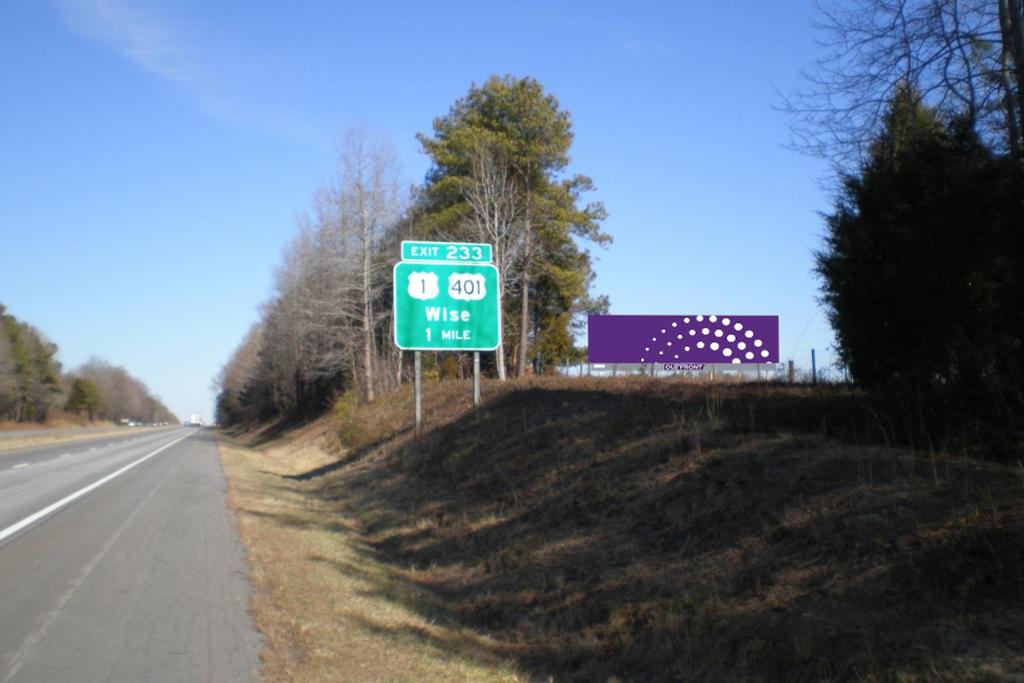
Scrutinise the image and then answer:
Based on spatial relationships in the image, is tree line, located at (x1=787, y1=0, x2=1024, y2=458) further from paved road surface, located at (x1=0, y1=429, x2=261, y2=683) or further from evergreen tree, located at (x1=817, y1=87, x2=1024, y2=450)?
paved road surface, located at (x1=0, y1=429, x2=261, y2=683)

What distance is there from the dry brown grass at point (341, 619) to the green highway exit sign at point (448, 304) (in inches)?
274

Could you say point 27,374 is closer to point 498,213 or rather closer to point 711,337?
point 498,213

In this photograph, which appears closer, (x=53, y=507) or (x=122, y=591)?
(x=122, y=591)

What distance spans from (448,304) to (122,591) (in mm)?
14013

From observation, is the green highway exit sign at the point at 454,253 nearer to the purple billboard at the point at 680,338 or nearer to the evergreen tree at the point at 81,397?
the purple billboard at the point at 680,338

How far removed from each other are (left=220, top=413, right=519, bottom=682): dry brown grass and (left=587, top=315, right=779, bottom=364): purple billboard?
325 inches

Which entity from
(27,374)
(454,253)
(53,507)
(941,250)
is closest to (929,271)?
(941,250)

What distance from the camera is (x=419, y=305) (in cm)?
2286

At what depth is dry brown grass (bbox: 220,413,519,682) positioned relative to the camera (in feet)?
25.3

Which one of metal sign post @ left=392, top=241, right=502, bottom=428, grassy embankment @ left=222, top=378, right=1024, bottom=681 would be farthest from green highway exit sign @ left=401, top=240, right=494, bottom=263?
grassy embankment @ left=222, top=378, right=1024, bottom=681

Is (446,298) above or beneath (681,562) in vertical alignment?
above

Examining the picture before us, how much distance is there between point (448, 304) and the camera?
Result: 75.6ft

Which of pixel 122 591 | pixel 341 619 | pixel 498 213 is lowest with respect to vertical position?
pixel 341 619

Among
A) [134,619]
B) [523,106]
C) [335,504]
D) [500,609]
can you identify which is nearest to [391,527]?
[335,504]
